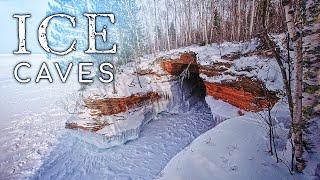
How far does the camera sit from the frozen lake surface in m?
10.5

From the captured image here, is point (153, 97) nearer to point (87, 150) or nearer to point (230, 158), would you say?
point (87, 150)

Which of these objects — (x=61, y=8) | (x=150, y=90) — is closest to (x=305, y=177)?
(x=150, y=90)

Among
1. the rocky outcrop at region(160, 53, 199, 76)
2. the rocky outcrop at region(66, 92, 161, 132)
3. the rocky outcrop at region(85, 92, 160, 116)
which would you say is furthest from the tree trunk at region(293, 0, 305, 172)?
the rocky outcrop at region(160, 53, 199, 76)

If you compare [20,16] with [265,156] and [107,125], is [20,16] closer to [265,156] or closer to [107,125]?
[265,156]

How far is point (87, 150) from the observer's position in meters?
12.1

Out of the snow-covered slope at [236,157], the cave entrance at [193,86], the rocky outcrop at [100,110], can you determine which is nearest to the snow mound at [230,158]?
the snow-covered slope at [236,157]

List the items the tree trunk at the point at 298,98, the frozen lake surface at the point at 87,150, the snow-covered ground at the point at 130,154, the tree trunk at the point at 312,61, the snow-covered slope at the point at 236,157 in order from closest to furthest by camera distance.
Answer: the tree trunk at the point at 298,98 < the tree trunk at the point at 312,61 < the snow-covered slope at the point at 236,157 < the snow-covered ground at the point at 130,154 < the frozen lake surface at the point at 87,150

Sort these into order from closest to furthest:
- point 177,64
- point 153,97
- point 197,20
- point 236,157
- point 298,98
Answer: point 298,98
point 236,157
point 153,97
point 177,64
point 197,20

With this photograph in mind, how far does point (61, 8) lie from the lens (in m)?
14.5

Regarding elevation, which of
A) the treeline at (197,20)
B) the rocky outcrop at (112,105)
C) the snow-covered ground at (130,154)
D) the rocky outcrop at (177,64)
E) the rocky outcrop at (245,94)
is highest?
the treeline at (197,20)

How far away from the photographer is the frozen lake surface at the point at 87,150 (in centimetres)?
1052

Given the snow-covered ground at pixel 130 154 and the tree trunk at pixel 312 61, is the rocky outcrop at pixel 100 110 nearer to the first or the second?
the snow-covered ground at pixel 130 154

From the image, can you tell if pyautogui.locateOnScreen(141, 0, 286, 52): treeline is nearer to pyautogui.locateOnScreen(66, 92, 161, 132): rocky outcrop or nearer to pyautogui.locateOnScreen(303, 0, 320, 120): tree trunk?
pyautogui.locateOnScreen(66, 92, 161, 132): rocky outcrop

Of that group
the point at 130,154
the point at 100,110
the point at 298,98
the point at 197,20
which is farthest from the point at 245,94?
the point at 197,20
